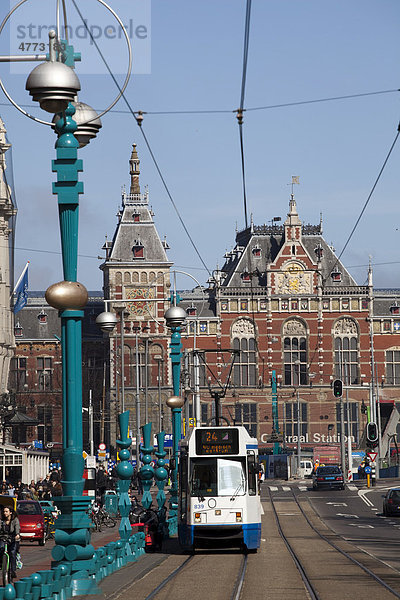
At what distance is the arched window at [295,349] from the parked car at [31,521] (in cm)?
6227

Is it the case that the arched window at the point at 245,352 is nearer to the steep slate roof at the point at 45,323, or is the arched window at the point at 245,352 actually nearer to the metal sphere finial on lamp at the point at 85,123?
the steep slate roof at the point at 45,323

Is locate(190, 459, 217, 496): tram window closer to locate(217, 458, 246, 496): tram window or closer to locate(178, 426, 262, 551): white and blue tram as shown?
locate(178, 426, 262, 551): white and blue tram

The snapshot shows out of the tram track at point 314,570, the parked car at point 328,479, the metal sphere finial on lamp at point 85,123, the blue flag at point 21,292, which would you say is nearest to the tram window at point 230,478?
the tram track at point 314,570

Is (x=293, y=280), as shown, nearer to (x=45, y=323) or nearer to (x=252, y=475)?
(x=45, y=323)

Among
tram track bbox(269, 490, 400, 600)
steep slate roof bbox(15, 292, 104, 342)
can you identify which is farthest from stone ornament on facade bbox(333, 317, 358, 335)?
tram track bbox(269, 490, 400, 600)

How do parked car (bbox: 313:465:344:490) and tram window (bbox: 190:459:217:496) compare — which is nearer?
tram window (bbox: 190:459:217:496)

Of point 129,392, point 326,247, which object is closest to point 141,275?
point 129,392

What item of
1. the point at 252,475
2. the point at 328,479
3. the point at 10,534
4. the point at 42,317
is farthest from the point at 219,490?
the point at 42,317

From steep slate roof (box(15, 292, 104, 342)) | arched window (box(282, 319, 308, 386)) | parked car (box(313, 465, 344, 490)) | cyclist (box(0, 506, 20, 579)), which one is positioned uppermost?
steep slate roof (box(15, 292, 104, 342))

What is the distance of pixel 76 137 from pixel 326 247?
264 feet

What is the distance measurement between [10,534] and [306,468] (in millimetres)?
67326

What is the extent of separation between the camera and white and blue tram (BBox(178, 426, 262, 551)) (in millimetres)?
24531

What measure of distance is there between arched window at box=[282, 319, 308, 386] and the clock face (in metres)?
10.6

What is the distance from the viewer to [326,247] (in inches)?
3730
